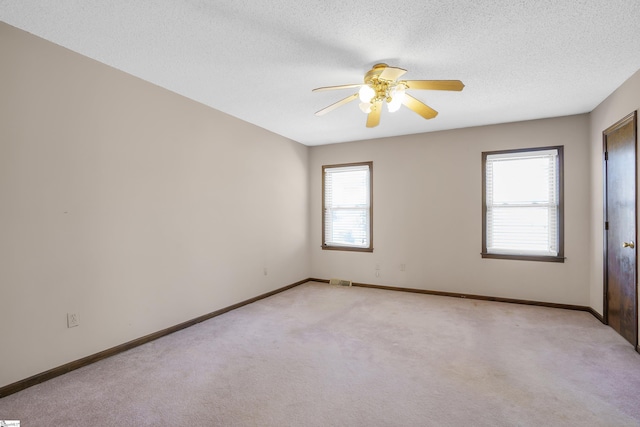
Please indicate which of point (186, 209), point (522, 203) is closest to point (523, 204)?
point (522, 203)

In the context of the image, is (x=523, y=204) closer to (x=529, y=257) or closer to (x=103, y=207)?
(x=529, y=257)

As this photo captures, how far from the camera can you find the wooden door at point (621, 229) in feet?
9.60

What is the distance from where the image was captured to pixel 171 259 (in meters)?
3.34

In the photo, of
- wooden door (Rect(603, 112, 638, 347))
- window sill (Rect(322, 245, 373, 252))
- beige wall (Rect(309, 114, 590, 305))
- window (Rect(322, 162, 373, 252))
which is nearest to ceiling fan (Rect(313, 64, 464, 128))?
wooden door (Rect(603, 112, 638, 347))

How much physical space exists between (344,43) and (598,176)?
348 cm

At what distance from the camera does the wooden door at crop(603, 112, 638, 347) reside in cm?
293

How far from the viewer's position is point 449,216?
15.6 feet

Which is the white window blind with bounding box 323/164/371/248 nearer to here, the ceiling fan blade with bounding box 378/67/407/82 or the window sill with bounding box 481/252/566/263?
the window sill with bounding box 481/252/566/263

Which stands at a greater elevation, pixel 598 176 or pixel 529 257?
pixel 598 176

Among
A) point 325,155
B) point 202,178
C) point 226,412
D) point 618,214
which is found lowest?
point 226,412

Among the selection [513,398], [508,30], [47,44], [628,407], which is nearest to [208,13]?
[47,44]

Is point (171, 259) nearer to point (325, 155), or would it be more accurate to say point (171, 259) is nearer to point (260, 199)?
point (260, 199)

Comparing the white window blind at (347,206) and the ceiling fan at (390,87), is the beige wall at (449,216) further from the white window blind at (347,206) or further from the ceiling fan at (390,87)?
the ceiling fan at (390,87)

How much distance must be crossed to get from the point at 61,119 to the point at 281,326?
276cm
